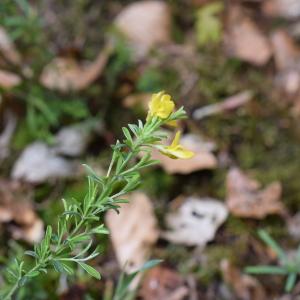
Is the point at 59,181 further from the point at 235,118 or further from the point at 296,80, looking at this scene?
the point at 296,80

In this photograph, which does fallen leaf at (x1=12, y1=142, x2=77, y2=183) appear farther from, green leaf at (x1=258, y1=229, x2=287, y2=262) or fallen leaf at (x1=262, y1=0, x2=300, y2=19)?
fallen leaf at (x1=262, y1=0, x2=300, y2=19)

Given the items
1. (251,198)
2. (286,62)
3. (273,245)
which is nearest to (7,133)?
(251,198)

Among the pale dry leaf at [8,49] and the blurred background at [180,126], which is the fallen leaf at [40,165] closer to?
the blurred background at [180,126]

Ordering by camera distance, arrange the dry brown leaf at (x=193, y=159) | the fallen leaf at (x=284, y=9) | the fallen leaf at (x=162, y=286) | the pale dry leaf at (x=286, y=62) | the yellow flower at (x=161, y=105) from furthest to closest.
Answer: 1. the fallen leaf at (x=284, y=9)
2. the pale dry leaf at (x=286, y=62)
3. the dry brown leaf at (x=193, y=159)
4. the fallen leaf at (x=162, y=286)
5. the yellow flower at (x=161, y=105)

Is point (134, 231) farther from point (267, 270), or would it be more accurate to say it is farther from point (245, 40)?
point (245, 40)

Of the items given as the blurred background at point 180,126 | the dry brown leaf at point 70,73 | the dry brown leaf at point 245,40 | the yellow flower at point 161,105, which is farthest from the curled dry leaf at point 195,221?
the yellow flower at point 161,105

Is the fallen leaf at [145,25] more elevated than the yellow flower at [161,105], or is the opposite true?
the yellow flower at [161,105]

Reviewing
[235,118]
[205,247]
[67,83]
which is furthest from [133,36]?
[205,247]
